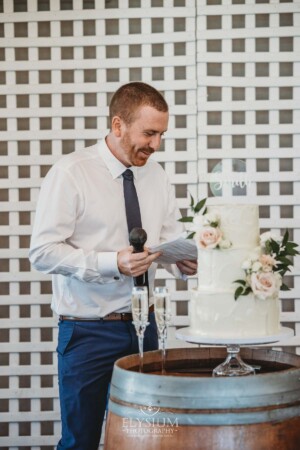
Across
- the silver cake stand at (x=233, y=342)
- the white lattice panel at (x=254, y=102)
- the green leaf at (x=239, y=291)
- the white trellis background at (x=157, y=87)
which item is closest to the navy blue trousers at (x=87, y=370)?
the silver cake stand at (x=233, y=342)

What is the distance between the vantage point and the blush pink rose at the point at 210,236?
2293mm

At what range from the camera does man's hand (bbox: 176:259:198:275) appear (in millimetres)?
2938

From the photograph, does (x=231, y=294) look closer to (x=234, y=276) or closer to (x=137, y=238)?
(x=234, y=276)

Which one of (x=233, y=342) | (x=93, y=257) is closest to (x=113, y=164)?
(x=93, y=257)

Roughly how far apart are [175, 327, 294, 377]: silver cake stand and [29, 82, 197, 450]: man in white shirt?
44 centimetres

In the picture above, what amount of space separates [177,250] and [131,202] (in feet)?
0.92

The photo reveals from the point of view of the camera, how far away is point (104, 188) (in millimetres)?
2883

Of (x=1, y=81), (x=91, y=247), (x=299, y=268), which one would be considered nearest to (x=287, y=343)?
(x=299, y=268)

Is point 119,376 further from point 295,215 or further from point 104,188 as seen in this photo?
point 295,215

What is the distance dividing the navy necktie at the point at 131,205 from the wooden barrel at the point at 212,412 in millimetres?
753

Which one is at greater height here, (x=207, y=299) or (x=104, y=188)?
(x=104, y=188)

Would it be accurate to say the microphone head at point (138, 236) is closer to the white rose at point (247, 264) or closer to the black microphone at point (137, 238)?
the black microphone at point (137, 238)

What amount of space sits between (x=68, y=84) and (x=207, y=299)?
198 centimetres

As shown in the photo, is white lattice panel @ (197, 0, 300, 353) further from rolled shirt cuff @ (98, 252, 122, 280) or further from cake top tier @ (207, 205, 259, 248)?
cake top tier @ (207, 205, 259, 248)
